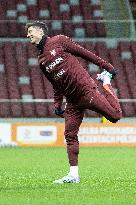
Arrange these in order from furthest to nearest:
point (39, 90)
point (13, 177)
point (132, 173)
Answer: point (39, 90) < point (132, 173) < point (13, 177)

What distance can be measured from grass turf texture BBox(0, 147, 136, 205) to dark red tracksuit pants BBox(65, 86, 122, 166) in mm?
495

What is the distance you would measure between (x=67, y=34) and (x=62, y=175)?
60.3ft

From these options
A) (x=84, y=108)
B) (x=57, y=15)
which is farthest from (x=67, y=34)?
(x=84, y=108)

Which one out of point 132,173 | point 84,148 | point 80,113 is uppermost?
point 80,113

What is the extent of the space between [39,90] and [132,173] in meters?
16.2

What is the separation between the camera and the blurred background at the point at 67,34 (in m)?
28.6

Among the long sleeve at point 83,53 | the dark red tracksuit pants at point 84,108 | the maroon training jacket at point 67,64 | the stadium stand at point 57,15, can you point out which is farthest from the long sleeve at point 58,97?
the stadium stand at point 57,15

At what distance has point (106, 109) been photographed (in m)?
9.89

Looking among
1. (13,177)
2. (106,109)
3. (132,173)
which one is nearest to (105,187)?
(106,109)

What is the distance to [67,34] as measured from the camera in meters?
30.0

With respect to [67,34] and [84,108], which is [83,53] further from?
[67,34]

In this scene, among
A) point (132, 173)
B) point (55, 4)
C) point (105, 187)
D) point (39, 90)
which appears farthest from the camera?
point (55, 4)

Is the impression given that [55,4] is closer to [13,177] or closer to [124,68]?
[124,68]

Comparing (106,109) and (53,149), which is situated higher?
(106,109)
